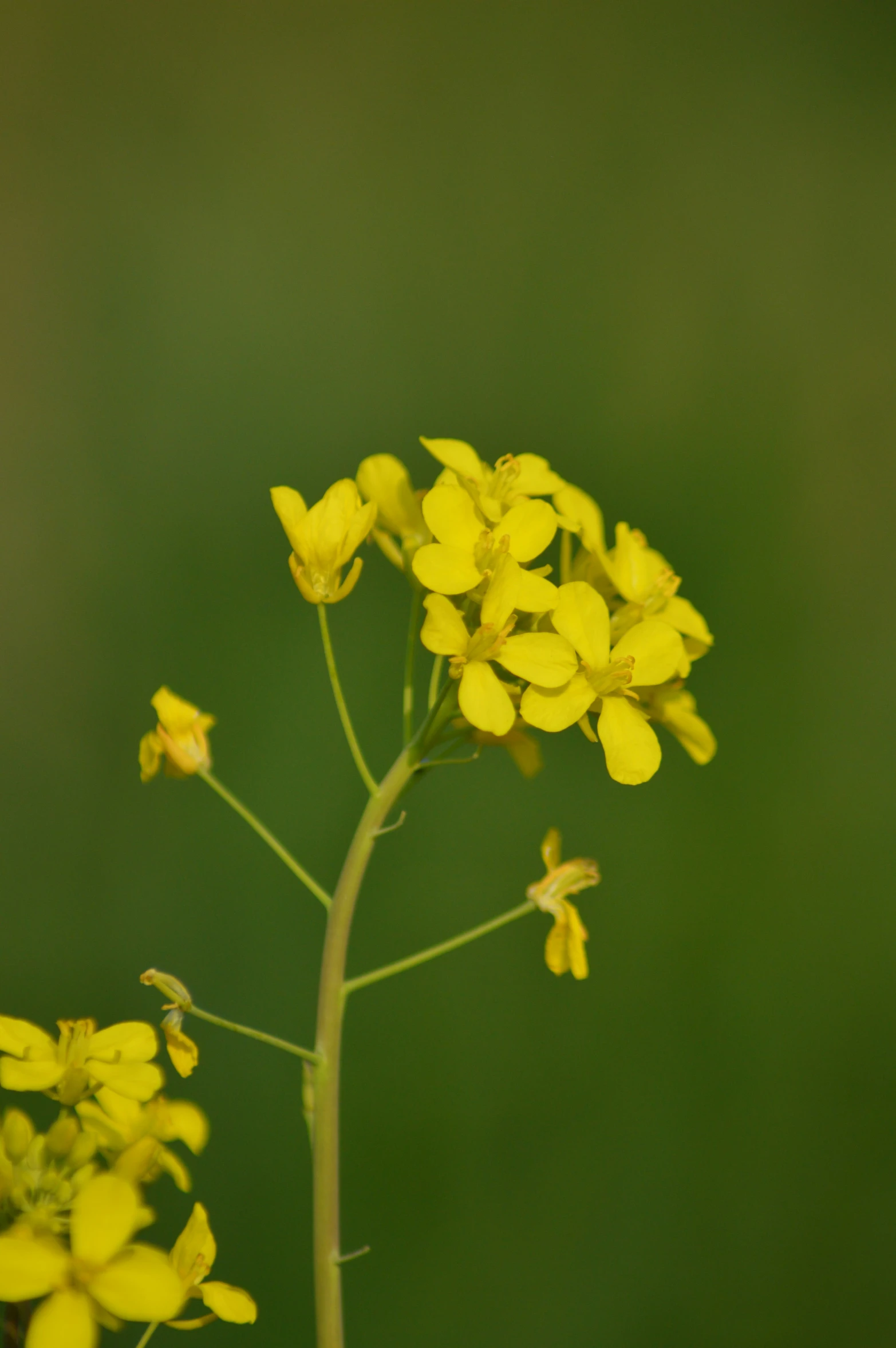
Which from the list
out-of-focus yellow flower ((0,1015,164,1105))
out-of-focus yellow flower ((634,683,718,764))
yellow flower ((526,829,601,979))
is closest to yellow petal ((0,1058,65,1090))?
out-of-focus yellow flower ((0,1015,164,1105))

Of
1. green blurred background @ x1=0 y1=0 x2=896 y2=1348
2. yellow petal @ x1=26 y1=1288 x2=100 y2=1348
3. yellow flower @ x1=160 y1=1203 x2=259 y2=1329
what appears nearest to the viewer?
yellow petal @ x1=26 y1=1288 x2=100 y2=1348

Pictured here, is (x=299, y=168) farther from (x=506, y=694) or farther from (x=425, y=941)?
(x=506, y=694)

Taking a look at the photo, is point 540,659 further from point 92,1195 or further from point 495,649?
point 92,1195

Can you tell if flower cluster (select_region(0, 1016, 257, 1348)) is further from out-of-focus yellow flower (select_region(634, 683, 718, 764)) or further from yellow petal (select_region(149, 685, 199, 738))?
out-of-focus yellow flower (select_region(634, 683, 718, 764))

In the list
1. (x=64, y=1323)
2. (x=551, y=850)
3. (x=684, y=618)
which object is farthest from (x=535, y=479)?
(x=64, y=1323)

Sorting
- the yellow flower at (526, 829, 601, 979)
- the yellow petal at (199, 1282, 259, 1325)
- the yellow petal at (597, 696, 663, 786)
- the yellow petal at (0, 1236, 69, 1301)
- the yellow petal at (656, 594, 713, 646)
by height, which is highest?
the yellow petal at (656, 594, 713, 646)

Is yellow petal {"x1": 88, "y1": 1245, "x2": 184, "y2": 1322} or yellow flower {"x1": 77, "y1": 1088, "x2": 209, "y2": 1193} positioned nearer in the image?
yellow petal {"x1": 88, "y1": 1245, "x2": 184, "y2": 1322}

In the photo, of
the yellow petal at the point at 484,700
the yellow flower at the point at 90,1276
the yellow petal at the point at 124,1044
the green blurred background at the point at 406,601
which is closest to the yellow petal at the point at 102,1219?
the yellow flower at the point at 90,1276

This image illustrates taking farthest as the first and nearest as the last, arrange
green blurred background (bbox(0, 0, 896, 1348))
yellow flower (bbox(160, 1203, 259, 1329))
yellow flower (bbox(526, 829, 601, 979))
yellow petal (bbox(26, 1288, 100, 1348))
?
green blurred background (bbox(0, 0, 896, 1348))
yellow flower (bbox(526, 829, 601, 979))
yellow flower (bbox(160, 1203, 259, 1329))
yellow petal (bbox(26, 1288, 100, 1348))
